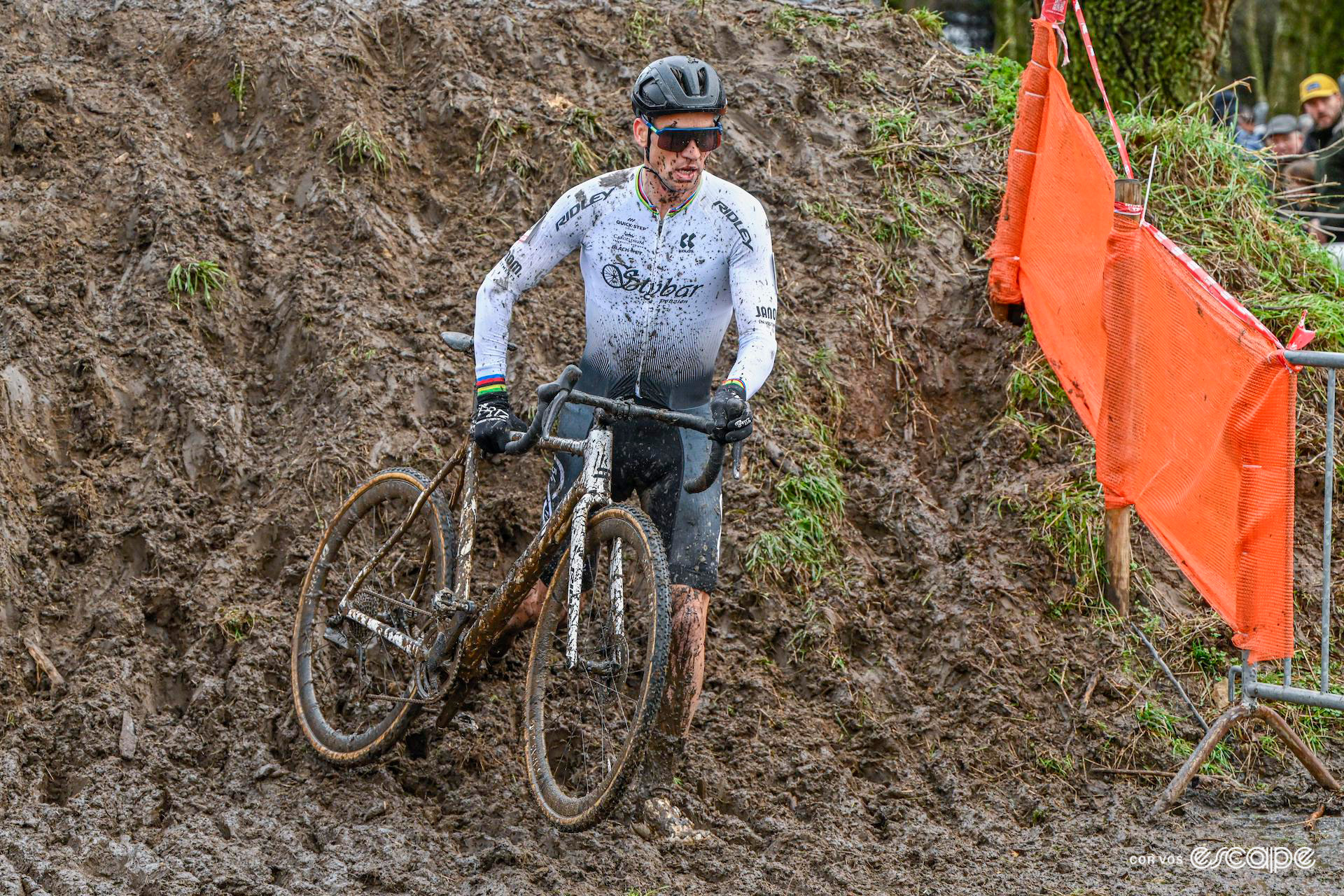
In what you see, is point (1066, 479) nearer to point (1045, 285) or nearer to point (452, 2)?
point (1045, 285)

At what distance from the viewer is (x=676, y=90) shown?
15.3 feet

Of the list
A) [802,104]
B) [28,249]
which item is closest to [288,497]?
[28,249]

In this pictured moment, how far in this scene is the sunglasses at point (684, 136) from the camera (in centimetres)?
473

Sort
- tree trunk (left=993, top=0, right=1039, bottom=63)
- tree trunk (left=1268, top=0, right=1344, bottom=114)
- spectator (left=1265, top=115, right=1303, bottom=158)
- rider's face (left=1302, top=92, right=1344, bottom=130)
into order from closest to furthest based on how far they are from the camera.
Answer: rider's face (left=1302, top=92, right=1344, bottom=130), spectator (left=1265, top=115, right=1303, bottom=158), tree trunk (left=993, top=0, right=1039, bottom=63), tree trunk (left=1268, top=0, right=1344, bottom=114)

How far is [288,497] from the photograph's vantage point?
6184 millimetres

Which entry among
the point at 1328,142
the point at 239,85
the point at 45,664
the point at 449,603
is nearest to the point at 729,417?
the point at 449,603

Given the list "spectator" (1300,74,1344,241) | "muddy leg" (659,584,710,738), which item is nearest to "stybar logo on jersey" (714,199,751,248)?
"muddy leg" (659,584,710,738)

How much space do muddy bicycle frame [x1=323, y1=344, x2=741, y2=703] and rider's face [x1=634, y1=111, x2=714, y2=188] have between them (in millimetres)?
844

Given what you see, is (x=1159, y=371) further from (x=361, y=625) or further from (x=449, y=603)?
(x=361, y=625)

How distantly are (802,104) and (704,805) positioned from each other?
193 inches

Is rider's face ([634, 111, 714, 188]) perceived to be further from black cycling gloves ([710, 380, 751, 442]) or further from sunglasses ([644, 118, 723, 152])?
black cycling gloves ([710, 380, 751, 442])

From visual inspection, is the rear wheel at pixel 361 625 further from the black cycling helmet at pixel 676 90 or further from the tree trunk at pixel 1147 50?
the tree trunk at pixel 1147 50

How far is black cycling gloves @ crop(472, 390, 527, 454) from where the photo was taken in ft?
15.8

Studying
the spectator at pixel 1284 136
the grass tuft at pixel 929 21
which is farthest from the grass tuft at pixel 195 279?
the spectator at pixel 1284 136
